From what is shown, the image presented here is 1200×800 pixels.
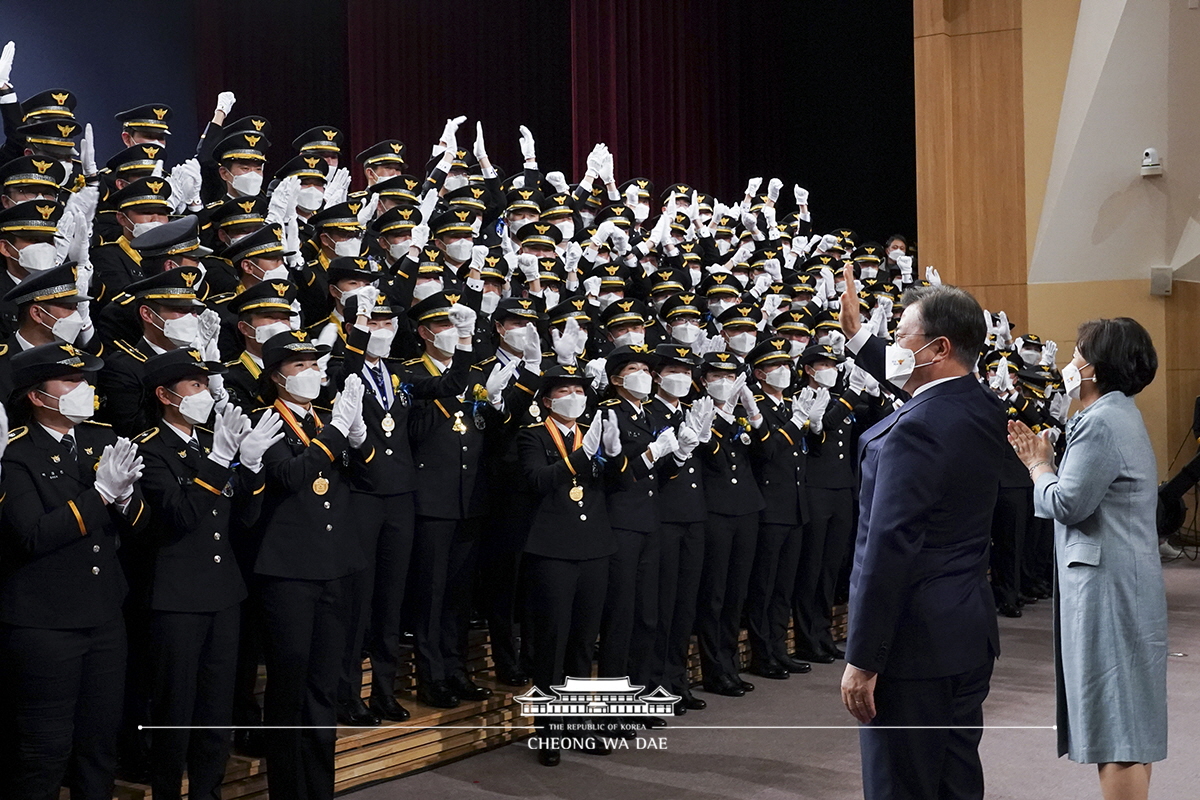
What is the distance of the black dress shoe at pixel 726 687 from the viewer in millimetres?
5754

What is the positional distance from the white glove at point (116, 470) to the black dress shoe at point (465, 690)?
1.95m

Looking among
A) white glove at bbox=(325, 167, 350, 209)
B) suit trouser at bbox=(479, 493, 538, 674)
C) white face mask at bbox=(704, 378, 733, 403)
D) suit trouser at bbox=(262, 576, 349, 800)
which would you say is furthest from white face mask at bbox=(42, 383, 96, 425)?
white face mask at bbox=(704, 378, 733, 403)

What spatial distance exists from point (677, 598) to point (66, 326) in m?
2.89

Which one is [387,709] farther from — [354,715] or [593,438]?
[593,438]

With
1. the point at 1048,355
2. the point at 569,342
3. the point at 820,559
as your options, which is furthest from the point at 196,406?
the point at 1048,355

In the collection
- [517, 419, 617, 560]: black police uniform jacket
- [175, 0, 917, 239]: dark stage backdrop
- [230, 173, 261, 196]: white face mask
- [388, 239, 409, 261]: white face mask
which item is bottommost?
[517, 419, 617, 560]: black police uniform jacket

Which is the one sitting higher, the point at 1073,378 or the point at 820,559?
the point at 1073,378

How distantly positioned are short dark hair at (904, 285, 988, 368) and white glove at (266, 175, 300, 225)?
3289mm

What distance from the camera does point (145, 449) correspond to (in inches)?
143

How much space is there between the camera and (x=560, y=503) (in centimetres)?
481

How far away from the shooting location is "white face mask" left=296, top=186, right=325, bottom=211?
17.8 ft

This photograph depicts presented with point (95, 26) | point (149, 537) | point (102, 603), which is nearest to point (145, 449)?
point (149, 537)

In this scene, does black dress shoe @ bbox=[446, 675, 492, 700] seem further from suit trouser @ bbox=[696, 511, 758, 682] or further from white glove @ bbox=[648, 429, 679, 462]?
suit trouser @ bbox=[696, 511, 758, 682]

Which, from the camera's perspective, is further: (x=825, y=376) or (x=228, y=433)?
(x=825, y=376)
